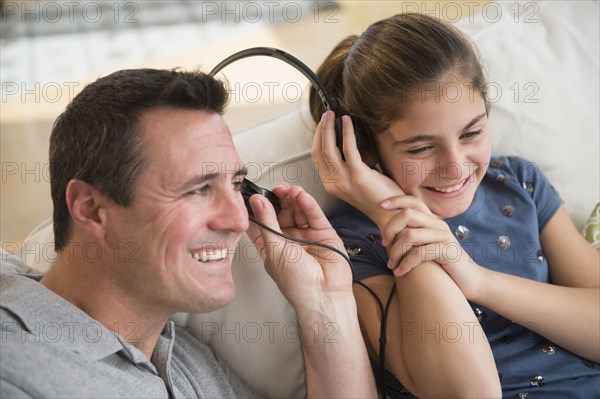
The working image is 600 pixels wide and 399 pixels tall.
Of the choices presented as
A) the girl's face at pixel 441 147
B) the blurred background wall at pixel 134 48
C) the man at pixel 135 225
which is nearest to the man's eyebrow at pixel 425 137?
the girl's face at pixel 441 147

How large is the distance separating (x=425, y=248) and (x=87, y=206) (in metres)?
0.57

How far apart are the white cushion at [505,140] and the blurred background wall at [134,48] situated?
25.1 inches

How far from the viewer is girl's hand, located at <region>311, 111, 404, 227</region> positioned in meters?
1.41

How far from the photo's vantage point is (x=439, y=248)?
4.42 feet

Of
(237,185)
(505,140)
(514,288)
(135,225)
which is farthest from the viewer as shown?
(505,140)

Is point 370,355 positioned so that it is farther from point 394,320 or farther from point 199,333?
point 199,333

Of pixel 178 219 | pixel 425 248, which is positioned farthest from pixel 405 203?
pixel 178 219

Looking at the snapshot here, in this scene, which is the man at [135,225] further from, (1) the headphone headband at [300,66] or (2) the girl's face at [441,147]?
(2) the girl's face at [441,147]

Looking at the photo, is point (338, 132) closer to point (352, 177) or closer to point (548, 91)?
point (352, 177)

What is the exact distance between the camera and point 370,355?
1459 mm

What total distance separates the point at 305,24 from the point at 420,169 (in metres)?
2.31

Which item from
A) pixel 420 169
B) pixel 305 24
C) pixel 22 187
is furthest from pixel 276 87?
pixel 420 169

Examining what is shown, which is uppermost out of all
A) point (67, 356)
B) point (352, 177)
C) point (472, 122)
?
point (472, 122)

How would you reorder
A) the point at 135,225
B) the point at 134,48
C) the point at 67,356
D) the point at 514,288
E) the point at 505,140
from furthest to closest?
the point at 134,48 → the point at 505,140 → the point at 514,288 → the point at 135,225 → the point at 67,356
